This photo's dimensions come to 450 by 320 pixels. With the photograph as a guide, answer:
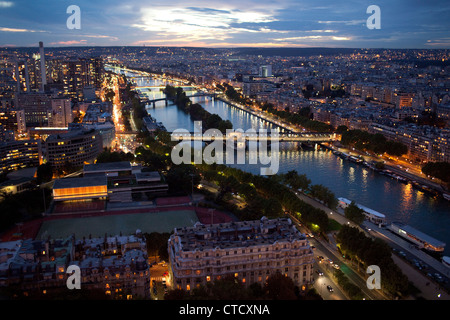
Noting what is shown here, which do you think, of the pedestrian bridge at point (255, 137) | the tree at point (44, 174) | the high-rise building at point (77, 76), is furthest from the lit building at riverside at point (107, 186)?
the high-rise building at point (77, 76)

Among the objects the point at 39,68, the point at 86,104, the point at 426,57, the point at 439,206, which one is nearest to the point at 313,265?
the point at 439,206

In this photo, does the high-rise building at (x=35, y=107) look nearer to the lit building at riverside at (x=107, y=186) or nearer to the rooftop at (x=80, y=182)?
the lit building at riverside at (x=107, y=186)

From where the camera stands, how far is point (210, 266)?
5.77 meters

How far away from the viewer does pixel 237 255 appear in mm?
5859

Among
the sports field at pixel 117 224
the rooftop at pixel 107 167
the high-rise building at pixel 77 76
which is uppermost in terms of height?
the high-rise building at pixel 77 76

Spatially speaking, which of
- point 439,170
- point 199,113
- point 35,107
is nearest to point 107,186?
point 439,170

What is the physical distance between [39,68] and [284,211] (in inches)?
997

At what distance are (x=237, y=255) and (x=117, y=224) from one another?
11.5 feet


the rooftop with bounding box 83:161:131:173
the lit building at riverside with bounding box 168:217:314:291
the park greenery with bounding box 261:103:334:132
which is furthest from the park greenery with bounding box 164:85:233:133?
the lit building at riverside with bounding box 168:217:314:291

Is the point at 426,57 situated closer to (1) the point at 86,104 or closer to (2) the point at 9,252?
(1) the point at 86,104

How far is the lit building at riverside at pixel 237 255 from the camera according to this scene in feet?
18.9

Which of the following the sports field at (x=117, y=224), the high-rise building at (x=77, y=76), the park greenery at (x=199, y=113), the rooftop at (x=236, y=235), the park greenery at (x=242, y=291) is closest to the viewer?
the park greenery at (x=242, y=291)

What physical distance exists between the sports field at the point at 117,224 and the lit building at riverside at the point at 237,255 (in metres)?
2.01
